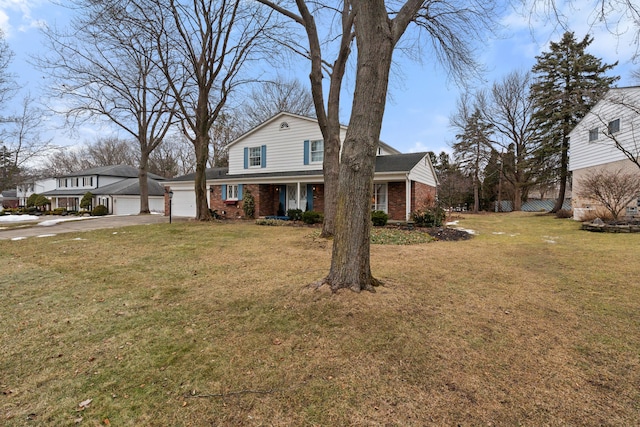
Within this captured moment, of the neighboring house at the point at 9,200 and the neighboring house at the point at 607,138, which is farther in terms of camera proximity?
the neighboring house at the point at 9,200

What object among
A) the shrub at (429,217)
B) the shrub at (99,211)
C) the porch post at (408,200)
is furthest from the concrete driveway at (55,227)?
the shrub at (429,217)

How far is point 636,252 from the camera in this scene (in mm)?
6898

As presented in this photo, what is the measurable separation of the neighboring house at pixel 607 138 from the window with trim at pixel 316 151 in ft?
41.3

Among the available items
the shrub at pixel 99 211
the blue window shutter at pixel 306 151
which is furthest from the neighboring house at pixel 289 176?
the shrub at pixel 99 211

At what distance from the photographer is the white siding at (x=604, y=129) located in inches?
504

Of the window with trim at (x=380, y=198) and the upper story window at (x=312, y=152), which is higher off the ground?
the upper story window at (x=312, y=152)

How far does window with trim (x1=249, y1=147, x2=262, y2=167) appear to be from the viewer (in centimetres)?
1789

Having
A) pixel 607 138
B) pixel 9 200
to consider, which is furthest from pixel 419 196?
pixel 9 200

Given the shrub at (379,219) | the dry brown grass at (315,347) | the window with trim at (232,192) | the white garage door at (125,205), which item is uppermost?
the window with trim at (232,192)


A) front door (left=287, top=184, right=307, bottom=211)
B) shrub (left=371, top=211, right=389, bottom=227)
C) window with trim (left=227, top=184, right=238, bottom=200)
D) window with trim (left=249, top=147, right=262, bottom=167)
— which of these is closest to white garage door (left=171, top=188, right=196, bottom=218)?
window with trim (left=227, top=184, right=238, bottom=200)

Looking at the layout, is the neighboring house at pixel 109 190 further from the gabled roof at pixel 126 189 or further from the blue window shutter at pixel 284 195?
the blue window shutter at pixel 284 195

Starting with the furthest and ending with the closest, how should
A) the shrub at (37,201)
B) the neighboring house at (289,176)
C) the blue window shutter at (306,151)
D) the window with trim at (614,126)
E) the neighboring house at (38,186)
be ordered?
the neighboring house at (38,186)
the shrub at (37,201)
the blue window shutter at (306,151)
the neighboring house at (289,176)
the window with trim at (614,126)

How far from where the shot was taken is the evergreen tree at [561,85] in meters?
20.8

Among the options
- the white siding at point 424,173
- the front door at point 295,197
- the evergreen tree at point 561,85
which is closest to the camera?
the white siding at point 424,173
